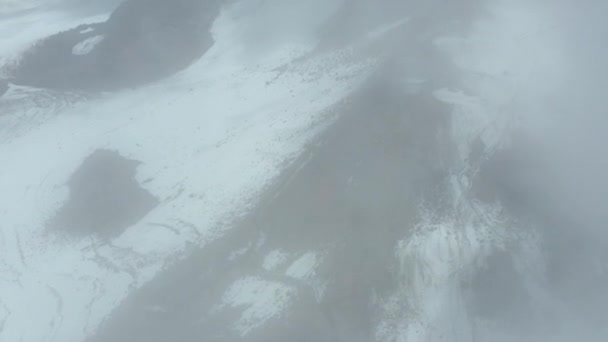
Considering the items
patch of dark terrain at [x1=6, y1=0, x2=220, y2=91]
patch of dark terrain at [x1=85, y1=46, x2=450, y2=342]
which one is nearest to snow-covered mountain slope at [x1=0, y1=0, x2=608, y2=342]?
patch of dark terrain at [x1=85, y1=46, x2=450, y2=342]

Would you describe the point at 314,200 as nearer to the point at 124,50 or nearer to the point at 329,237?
the point at 329,237

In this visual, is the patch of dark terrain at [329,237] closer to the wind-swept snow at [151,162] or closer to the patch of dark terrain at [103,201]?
the wind-swept snow at [151,162]

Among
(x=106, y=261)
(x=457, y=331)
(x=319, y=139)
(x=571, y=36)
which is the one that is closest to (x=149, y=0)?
(x=319, y=139)

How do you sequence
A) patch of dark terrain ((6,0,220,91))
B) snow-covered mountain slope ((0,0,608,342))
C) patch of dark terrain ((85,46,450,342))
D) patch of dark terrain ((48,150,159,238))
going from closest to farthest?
1. patch of dark terrain ((85,46,450,342))
2. snow-covered mountain slope ((0,0,608,342))
3. patch of dark terrain ((48,150,159,238))
4. patch of dark terrain ((6,0,220,91))

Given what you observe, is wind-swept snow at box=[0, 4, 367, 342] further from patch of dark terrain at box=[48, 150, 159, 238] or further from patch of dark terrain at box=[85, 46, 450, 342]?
patch of dark terrain at box=[85, 46, 450, 342]

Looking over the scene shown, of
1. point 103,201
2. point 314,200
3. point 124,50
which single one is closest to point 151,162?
point 103,201

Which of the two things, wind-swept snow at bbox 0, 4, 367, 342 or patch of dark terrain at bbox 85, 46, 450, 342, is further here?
wind-swept snow at bbox 0, 4, 367, 342

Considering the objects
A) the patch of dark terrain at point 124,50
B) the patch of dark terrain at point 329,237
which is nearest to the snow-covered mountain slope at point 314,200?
the patch of dark terrain at point 329,237
